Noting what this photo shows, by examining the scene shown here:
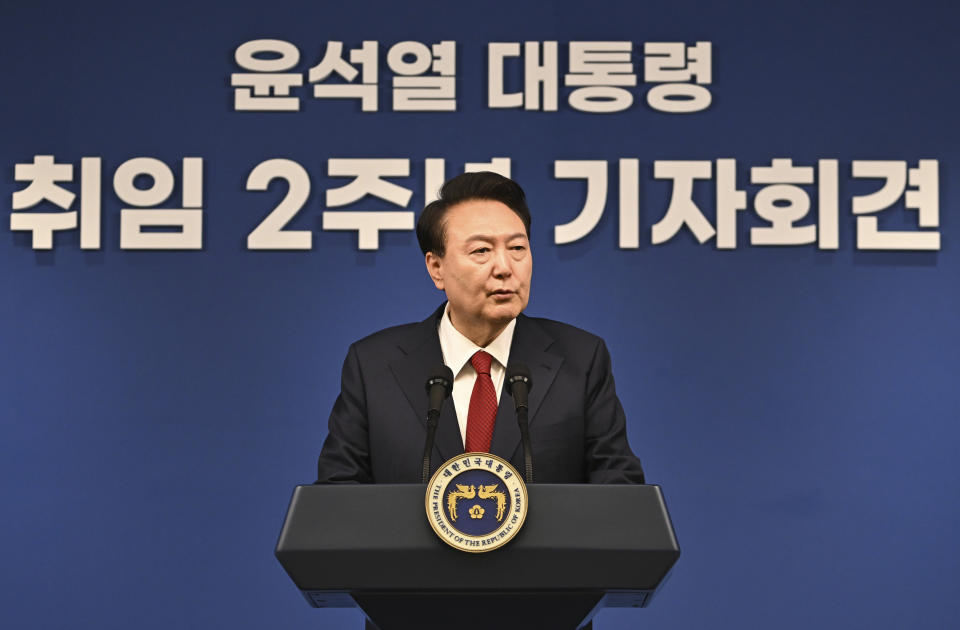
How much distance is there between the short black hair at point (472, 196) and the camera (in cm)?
190

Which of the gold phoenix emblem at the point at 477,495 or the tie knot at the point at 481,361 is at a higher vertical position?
the tie knot at the point at 481,361

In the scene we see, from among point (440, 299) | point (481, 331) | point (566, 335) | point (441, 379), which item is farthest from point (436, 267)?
point (440, 299)

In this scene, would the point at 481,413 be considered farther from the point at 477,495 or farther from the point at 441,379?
the point at 477,495

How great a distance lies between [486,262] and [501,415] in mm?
261

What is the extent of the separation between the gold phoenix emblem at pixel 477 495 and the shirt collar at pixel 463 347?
2.00 ft

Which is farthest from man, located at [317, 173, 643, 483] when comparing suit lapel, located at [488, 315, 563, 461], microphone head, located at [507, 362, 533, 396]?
microphone head, located at [507, 362, 533, 396]

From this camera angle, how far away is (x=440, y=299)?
336cm

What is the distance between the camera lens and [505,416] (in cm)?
180

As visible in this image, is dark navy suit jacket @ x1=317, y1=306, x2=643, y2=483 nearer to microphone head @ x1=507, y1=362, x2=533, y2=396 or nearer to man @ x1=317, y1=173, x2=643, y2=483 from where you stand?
man @ x1=317, y1=173, x2=643, y2=483

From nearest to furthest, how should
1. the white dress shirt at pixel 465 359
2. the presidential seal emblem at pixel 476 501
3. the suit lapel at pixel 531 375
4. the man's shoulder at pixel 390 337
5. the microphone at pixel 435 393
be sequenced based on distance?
the presidential seal emblem at pixel 476 501
the microphone at pixel 435 393
the suit lapel at pixel 531 375
the white dress shirt at pixel 465 359
the man's shoulder at pixel 390 337

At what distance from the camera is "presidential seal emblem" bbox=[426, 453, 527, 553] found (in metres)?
1.29

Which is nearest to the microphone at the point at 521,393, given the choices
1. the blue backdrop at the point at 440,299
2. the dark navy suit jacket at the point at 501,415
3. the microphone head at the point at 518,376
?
the microphone head at the point at 518,376

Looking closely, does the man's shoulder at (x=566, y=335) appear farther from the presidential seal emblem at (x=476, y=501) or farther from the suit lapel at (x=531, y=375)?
the presidential seal emblem at (x=476, y=501)

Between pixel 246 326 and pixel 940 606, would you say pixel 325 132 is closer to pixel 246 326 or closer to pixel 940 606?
pixel 246 326
